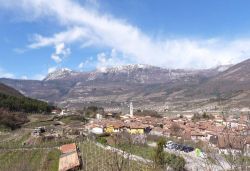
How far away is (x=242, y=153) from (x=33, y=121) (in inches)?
2807

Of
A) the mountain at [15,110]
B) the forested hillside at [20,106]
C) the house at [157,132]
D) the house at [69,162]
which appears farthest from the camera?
the forested hillside at [20,106]

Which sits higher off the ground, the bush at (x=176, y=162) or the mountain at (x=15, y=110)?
the mountain at (x=15, y=110)

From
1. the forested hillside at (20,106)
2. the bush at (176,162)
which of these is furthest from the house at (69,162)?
the forested hillside at (20,106)

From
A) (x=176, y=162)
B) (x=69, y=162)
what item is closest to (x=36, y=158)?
(x=69, y=162)

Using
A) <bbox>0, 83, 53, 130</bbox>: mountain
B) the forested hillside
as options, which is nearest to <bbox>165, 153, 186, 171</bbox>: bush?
<bbox>0, 83, 53, 130</bbox>: mountain

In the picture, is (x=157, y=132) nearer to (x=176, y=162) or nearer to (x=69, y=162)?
(x=176, y=162)

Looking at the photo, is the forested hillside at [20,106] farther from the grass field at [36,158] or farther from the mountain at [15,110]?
the grass field at [36,158]

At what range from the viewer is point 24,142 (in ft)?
171

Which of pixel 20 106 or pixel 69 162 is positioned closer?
pixel 69 162

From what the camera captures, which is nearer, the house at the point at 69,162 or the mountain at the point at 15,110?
the house at the point at 69,162

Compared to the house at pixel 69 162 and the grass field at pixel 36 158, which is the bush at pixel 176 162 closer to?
the house at pixel 69 162

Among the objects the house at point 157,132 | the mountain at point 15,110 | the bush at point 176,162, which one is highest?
the mountain at point 15,110

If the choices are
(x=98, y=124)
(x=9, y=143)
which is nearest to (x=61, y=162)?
(x=9, y=143)

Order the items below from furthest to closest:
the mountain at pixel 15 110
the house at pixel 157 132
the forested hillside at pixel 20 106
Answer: the forested hillside at pixel 20 106 → the house at pixel 157 132 → the mountain at pixel 15 110
